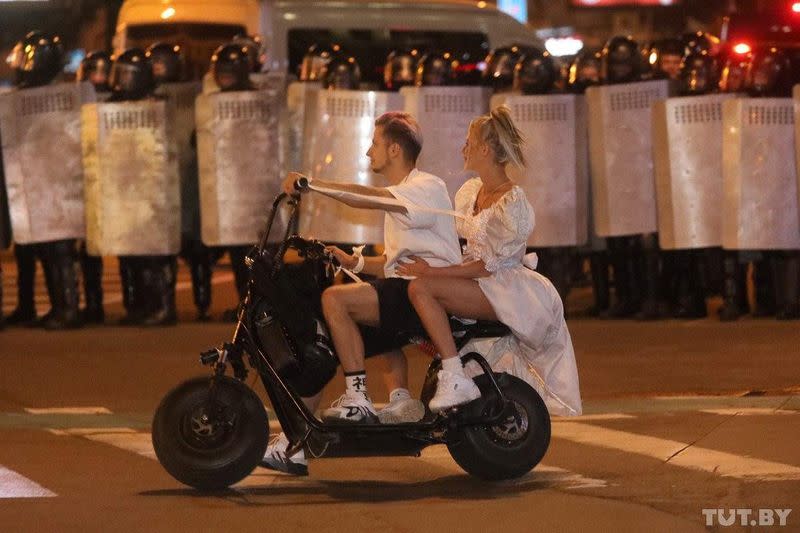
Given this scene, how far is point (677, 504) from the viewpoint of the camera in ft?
25.2

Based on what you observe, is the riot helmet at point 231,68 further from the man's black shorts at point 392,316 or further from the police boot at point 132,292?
the man's black shorts at point 392,316

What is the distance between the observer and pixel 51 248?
15.3 metres

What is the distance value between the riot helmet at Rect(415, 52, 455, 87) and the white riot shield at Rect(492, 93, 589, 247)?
43cm

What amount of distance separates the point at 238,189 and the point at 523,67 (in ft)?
8.00

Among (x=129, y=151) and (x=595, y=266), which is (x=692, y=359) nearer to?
(x=595, y=266)

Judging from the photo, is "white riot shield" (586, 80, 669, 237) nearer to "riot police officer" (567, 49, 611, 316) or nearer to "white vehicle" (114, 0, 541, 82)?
"riot police officer" (567, 49, 611, 316)

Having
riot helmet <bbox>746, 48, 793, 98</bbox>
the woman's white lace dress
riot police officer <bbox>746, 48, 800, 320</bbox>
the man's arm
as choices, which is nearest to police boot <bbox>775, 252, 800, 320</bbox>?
riot police officer <bbox>746, 48, 800, 320</bbox>

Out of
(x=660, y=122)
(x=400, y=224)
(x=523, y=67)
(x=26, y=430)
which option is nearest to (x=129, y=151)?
(x=523, y=67)

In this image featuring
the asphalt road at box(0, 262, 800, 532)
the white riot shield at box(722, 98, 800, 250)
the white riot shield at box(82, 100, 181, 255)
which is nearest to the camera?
the asphalt road at box(0, 262, 800, 532)

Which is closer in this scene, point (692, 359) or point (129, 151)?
point (692, 359)

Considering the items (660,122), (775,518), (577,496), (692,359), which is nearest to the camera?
(775,518)

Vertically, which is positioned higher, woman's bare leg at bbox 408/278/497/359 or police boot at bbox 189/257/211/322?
woman's bare leg at bbox 408/278/497/359

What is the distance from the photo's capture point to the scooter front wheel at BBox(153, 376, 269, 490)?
7980 mm

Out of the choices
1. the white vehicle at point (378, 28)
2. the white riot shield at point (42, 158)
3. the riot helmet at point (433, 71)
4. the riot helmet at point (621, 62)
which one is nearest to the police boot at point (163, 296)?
the white riot shield at point (42, 158)
